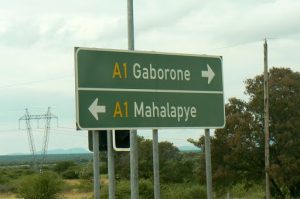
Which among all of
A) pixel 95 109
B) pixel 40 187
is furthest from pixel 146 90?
pixel 40 187

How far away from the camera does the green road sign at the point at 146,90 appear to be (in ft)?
23.5

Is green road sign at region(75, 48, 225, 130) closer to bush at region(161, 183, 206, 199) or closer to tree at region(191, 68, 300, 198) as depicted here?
tree at region(191, 68, 300, 198)

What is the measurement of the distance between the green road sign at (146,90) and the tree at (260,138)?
2332 centimetres

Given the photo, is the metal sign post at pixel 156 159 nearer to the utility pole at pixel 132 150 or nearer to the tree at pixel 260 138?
the utility pole at pixel 132 150

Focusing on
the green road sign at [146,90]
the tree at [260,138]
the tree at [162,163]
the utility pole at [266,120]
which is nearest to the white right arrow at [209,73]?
the green road sign at [146,90]

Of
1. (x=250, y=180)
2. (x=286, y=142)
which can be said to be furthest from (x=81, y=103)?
(x=250, y=180)

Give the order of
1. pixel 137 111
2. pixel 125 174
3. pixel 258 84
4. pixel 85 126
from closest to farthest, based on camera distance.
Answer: pixel 85 126 → pixel 137 111 → pixel 258 84 → pixel 125 174

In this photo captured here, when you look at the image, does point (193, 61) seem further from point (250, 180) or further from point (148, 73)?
point (250, 180)

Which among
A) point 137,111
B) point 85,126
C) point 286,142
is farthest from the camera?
point 286,142

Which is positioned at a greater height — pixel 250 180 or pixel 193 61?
pixel 193 61

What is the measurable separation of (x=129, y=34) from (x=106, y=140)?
1.73 metres

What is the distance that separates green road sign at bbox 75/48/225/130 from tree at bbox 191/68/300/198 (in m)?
23.3

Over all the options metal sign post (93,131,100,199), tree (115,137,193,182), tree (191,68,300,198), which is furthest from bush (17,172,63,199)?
metal sign post (93,131,100,199)

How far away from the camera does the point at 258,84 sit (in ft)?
110
